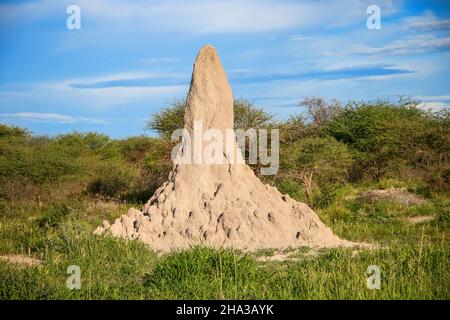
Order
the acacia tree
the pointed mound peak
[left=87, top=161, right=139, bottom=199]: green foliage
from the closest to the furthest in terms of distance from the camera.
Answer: the pointed mound peak, the acacia tree, [left=87, top=161, right=139, bottom=199]: green foliage

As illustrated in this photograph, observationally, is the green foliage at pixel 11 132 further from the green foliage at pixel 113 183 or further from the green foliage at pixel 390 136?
the green foliage at pixel 390 136

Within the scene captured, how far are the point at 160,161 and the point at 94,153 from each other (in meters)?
10.8

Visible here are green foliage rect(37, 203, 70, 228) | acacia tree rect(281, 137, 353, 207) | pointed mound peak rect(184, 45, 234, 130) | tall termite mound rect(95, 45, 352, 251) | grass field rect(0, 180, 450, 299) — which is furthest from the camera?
acacia tree rect(281, 137, 353, 207)

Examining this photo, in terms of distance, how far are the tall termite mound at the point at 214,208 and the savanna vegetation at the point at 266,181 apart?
643 mm

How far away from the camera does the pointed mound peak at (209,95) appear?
9.23 m

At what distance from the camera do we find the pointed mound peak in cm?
923

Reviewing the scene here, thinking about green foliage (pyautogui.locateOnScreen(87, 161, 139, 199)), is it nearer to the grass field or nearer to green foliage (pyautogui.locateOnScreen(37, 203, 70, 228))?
green foliage (pyautogui.locateOnScreen(37, 203, 70, 228))

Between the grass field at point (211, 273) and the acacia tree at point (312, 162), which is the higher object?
the acacia tree at point (312, 162)

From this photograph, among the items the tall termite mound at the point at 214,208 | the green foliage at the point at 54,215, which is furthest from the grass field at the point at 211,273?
the green foliage at the point at 54,215

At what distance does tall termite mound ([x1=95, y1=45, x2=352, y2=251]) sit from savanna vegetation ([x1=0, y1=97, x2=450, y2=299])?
0.64 m

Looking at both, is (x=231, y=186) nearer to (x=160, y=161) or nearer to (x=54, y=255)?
(x=54, y=255)

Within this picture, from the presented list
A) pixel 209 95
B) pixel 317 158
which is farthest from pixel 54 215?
pixel 317 158

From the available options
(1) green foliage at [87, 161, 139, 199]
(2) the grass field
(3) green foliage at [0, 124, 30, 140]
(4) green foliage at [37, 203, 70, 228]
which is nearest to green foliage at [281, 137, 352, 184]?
(1) green foliage at [87, 161, 139, 199]
